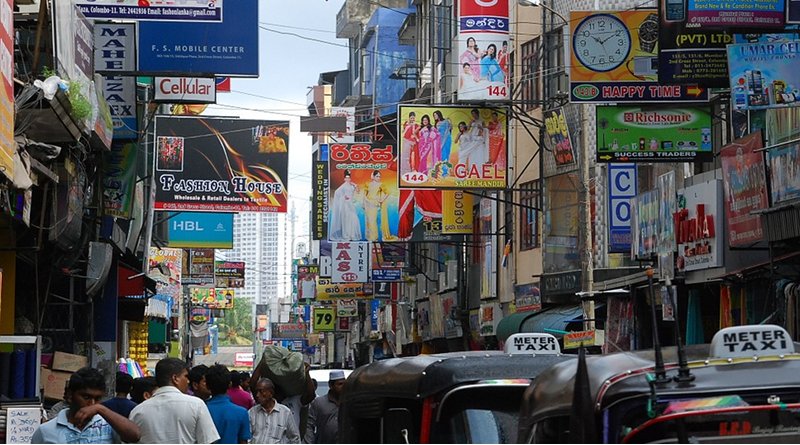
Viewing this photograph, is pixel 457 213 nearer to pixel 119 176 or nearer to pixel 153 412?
pixel 119 176

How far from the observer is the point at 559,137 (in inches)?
1228

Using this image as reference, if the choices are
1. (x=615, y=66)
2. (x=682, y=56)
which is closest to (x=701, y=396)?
(x=682, y=56)

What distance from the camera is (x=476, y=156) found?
1192 inches

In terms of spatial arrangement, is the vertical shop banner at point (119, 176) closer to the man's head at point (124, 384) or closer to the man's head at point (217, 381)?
the man's head at point (124, 384)

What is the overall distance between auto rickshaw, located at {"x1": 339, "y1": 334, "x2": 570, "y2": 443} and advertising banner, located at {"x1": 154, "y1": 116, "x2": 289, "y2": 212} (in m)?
20.6

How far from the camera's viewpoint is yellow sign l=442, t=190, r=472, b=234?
37.7 m

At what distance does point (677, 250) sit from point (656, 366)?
16122 millimetres

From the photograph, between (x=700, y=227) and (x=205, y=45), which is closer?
(x=205, y=45)

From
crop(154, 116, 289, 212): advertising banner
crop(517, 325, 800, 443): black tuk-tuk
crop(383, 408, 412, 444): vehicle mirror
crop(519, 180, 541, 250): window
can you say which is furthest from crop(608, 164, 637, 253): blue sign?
crop(517, 325, 800, 443): black tuk-tuk

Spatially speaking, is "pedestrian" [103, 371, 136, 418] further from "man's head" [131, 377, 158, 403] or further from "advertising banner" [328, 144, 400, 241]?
"advertising banner" [328, 144, 400, 241]

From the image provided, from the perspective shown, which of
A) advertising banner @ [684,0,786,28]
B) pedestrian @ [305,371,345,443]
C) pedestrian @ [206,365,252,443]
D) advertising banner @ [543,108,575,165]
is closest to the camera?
pedestrian @ [206,365,252,443]

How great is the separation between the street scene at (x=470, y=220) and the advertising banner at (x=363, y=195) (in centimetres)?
7

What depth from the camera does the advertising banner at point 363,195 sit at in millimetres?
38188

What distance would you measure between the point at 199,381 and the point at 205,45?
7847mm
